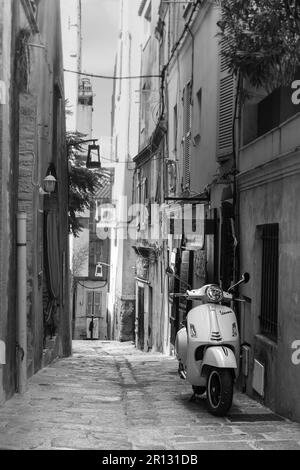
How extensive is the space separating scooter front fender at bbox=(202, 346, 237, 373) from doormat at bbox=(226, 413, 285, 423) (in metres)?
0.50

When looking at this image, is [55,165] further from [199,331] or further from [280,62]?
[280,62]

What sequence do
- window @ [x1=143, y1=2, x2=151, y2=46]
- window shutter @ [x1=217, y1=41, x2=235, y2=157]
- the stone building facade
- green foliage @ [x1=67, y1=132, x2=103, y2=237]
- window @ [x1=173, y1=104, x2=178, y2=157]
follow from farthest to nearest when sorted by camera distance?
window @ [x1=143, y1=2, x2=151, y2=46]
green foliage @ [x1=67, y1=132, x2=103, y2=237]
window @ [x1=173, y1=104, x2=178, y2=157]
window shutter @ [x1=217, y1=41, x2=235, y2=157]
the stone building facade

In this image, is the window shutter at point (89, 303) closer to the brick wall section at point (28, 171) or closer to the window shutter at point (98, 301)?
the window shutter at point (98, 301)

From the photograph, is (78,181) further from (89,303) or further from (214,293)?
(89,303)

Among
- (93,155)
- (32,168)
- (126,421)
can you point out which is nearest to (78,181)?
(93,155)

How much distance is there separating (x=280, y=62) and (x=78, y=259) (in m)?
38.8

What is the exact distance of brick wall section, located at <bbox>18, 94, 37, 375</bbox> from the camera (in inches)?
367

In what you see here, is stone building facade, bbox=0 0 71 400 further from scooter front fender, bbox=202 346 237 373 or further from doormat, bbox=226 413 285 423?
doormat, bbox=226 413 285 423

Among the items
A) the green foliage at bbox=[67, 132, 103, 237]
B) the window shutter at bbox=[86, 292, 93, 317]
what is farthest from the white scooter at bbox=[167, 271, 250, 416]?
the window shutter at bbox=[86, 292, 93, 317]

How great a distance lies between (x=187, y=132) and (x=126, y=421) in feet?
32.0

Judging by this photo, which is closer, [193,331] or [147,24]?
[193,331]

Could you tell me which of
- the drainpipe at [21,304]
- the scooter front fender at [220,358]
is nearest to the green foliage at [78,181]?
the drainpipe at [21,304]

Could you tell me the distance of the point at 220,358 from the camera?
23.5 ft
